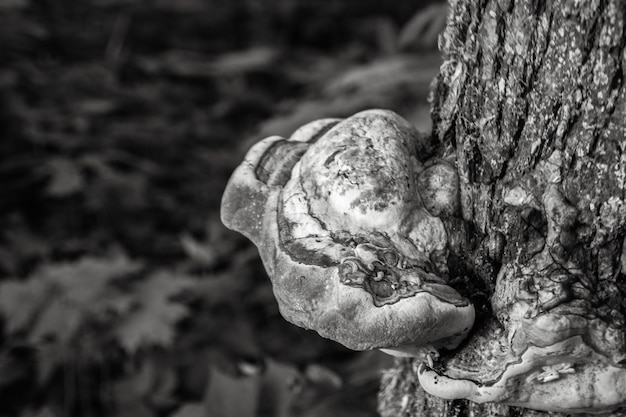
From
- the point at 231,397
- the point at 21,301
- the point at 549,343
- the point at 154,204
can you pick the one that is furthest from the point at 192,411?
the point at 154,204

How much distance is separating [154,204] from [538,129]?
366 centimetres

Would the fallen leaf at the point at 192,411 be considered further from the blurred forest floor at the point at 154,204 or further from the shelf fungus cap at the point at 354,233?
the shelf fungus cap at the point at 354,233

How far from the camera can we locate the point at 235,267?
11.0 ft

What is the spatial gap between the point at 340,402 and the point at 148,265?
2049 mm

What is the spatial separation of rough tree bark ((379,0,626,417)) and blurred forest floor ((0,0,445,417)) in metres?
1.26

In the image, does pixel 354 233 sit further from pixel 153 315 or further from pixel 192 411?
pixel 153 315

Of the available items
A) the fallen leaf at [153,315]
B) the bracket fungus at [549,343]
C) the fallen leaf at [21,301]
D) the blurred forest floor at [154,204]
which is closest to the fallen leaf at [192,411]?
the blurred forest floor at [154,204]

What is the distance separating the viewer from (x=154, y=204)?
14.1ft

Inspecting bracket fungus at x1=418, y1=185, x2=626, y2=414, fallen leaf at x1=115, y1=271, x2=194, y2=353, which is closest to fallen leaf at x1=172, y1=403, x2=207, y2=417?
fallen leaf at x1=115, y1=271, x2=194, y2=353

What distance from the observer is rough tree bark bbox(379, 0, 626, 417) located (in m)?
0.91

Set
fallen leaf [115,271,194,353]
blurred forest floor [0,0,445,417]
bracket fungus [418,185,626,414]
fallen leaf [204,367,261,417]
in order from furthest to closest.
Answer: blurred forest floor [0,0,445,417] < fallen leaf [115,271,194,353] < fallen leaf [204,367,261,417] < bracket fungus [418,185,626,414]

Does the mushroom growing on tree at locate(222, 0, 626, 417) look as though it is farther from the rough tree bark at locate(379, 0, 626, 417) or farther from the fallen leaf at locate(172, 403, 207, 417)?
the fallen leaf at locate(172, 403, 207, 417)

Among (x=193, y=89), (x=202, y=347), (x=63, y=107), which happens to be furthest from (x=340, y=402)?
(x=193, y=89)

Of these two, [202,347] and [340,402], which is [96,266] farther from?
[340,402]
